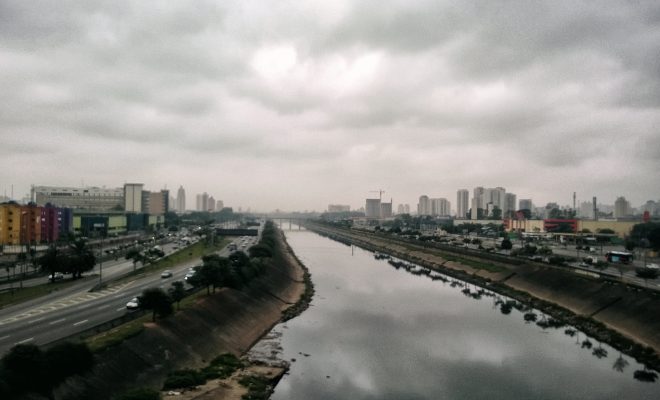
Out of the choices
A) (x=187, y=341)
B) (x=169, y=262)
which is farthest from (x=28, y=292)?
(x=169, y=262)

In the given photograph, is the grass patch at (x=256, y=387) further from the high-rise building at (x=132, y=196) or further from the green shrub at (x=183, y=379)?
the high-rise building at (x=132, y=196)

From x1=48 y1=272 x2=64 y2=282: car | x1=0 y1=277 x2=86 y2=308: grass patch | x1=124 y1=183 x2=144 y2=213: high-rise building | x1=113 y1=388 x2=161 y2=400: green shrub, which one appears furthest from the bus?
x1=124 y1=183 x2=144 y2=213: high-rise building

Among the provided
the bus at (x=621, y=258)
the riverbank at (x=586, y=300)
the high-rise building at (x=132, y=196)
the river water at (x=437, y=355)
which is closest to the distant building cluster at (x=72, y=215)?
the high-rise building at (x=132, y=196)

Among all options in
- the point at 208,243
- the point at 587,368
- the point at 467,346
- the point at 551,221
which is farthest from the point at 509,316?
the point at 551,221

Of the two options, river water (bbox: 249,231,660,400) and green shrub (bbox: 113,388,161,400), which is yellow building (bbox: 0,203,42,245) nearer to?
river water (bbox: 249,231,660,400)

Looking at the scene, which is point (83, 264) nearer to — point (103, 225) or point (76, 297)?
point (76, 297)

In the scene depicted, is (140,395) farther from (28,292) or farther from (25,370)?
(28,292)

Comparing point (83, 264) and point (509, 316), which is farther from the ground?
point (83, 264)
